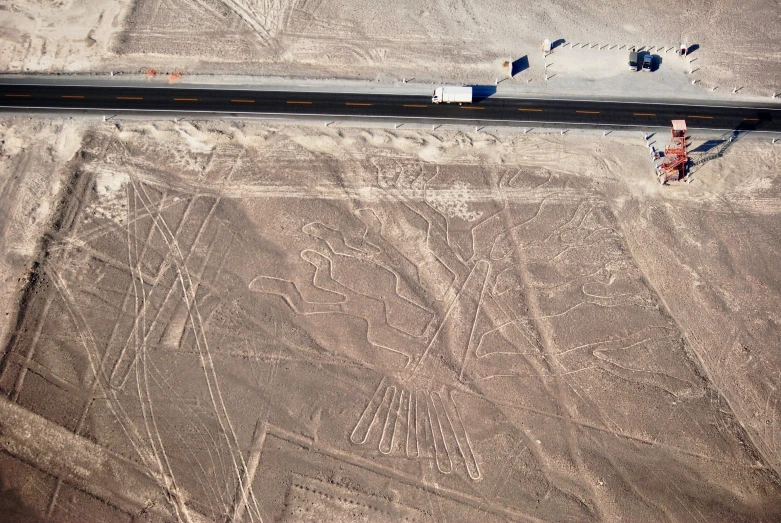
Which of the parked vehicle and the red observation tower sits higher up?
the parked vehicle

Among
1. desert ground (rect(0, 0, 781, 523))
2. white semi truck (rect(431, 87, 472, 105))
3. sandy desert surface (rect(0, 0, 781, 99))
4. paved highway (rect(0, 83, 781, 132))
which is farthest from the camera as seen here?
sandy desert surface (rect(0, 0, 781, 99))

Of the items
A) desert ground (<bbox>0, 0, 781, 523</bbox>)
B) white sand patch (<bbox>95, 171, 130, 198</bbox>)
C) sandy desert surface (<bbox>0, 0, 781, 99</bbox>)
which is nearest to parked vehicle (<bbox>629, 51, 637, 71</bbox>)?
sandy desert surface (<bbox>0, 0, 781, 99</bbox>)

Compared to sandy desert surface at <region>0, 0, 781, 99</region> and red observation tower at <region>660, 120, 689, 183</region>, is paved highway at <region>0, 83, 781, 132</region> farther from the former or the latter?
red observation tower at <region>660, 120, 689, 183</region>

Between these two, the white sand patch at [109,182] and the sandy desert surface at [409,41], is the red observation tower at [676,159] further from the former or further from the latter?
the white sand patch at [109,182]

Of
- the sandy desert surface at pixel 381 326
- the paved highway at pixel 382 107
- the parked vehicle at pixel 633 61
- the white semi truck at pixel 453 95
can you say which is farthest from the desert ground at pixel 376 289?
the white semi truck at pixel 453 95

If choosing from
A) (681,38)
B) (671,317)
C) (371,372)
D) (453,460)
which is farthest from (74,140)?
(681,38)
